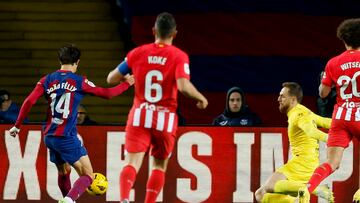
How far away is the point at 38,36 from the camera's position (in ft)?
62.1

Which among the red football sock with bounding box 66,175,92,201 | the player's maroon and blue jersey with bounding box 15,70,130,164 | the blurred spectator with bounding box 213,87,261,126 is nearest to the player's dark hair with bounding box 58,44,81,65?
the player's maroon and blue jersey with bounding box 15,70,130,164

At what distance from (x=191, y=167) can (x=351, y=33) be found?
3.60m

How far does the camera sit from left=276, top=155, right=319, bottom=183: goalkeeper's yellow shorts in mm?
13117

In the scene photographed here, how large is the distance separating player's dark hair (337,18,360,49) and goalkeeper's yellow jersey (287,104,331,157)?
1034mm

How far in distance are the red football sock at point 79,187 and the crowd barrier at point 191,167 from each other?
184 centimetres

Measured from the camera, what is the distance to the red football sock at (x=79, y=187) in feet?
41.2

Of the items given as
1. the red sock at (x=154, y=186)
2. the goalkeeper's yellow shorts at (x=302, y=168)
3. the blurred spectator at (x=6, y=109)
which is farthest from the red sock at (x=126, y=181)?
the blurred spectator at (x=6, y=109)

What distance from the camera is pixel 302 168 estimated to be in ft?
43.0

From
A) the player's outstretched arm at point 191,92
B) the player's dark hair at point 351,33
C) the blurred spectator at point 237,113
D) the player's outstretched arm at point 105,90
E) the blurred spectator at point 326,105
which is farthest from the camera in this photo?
the blurred spectator at point 326,105

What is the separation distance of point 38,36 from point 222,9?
3068mm

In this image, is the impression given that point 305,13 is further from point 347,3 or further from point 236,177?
point 236,177

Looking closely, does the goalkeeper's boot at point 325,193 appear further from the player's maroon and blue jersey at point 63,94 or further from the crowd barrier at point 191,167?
the player's maroon and blue jersey at point 63,94

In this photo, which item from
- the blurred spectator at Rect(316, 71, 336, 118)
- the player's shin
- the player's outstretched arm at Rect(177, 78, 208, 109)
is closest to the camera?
the player's outstretched arm at Rect(177, 78, 208, 109)

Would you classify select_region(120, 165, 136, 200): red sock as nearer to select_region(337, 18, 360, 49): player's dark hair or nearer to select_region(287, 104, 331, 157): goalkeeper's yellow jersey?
select_region(287, 104, 331, 157): goalkeeper's yellow jersey
